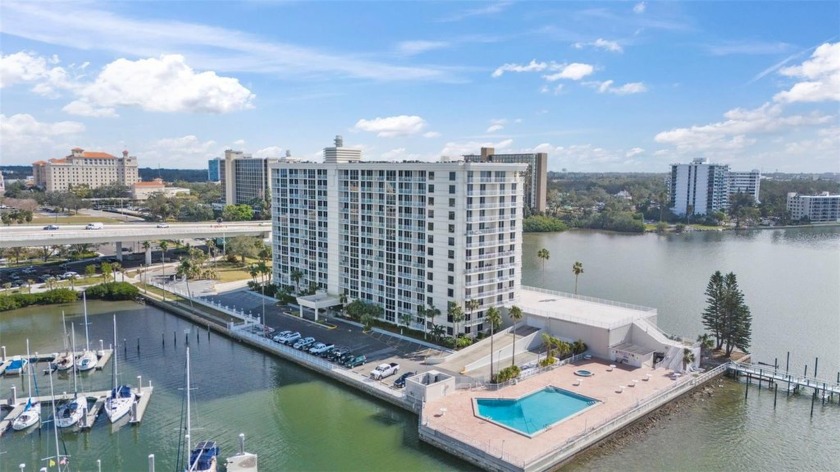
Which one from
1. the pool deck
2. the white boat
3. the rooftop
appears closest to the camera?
the pool deck

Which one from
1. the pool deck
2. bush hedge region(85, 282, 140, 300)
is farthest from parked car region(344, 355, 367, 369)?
bush hedge region(85, 282, 140, 300)

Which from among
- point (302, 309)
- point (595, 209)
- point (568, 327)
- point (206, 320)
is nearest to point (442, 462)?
point (568, 327)

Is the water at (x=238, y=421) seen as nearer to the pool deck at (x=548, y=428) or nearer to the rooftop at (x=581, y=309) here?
the pool deck at (x=548, y=428)

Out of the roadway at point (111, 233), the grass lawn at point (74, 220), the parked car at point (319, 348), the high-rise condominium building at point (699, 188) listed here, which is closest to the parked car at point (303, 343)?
the parked car at point (319, 348)

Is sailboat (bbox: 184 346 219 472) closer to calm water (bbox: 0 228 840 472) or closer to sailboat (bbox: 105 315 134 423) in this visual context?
calm water (bbox: 0 228 840 472)

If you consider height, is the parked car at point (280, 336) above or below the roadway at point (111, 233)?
below
